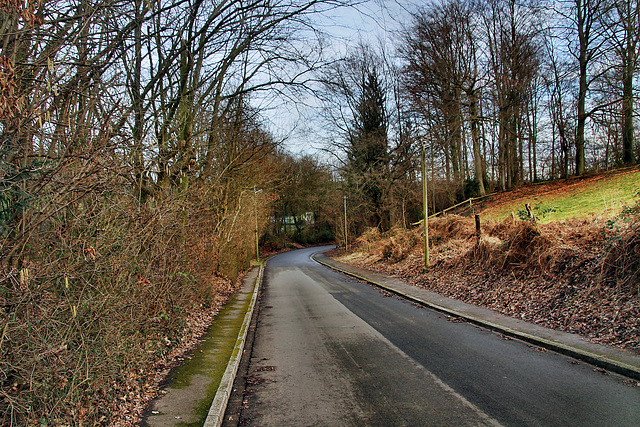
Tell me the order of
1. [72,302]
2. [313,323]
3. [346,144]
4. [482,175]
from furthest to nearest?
[346,144] → [482,175] → [313,323] → [72,302]

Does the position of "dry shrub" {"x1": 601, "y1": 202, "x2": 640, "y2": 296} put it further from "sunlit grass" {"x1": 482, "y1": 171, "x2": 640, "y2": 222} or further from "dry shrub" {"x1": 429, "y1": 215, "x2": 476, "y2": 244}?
"dry shrub" {"x1": 429, "y1": 215, "x2": 476, "y2": 244}

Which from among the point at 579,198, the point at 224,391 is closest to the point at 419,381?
the point at 224,391

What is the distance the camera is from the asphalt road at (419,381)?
5.09 meters

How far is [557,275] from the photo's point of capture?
11.0 m

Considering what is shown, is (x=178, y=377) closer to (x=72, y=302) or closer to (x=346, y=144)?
(x=72, y=302)

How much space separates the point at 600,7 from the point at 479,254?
2430cm

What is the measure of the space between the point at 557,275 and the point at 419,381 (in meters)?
6.72

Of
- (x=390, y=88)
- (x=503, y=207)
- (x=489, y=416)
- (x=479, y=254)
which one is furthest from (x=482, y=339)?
(x=390, y=88)

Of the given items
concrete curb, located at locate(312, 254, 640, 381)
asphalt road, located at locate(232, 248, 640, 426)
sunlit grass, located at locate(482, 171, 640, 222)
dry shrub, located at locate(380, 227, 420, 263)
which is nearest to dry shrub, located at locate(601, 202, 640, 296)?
concrete curb, located at locate(312, 254, 640, 381)

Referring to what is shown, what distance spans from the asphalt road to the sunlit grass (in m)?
11.4

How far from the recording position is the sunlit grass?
722 inches

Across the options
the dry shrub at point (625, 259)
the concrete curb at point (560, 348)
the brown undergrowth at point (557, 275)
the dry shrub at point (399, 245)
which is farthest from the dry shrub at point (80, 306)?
the dry shrub at point (399, 245)

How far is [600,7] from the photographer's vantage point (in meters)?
28.4

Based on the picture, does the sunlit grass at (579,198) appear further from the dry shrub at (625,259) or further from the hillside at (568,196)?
the dry shrub at (625,259)
